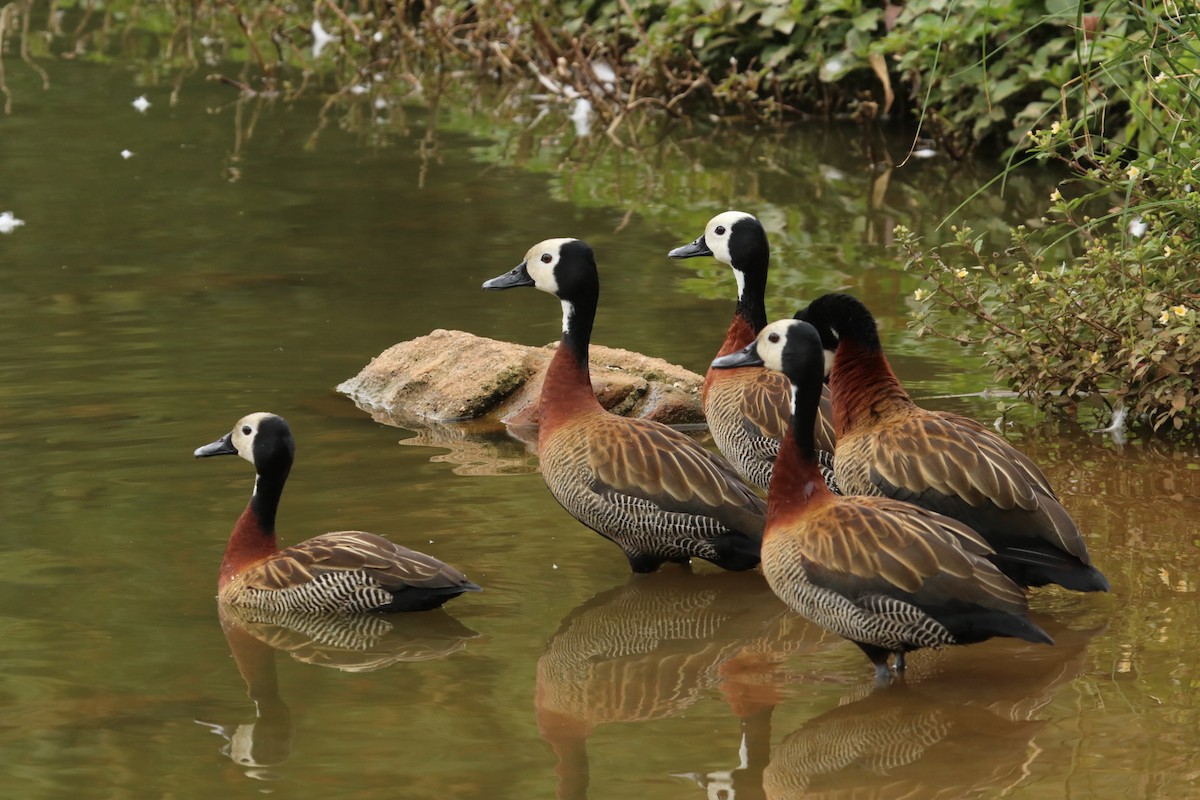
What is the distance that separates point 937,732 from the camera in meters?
5.70

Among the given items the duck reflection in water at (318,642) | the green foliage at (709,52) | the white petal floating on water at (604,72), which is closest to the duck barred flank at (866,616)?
the duck reflection in water at (318,642)

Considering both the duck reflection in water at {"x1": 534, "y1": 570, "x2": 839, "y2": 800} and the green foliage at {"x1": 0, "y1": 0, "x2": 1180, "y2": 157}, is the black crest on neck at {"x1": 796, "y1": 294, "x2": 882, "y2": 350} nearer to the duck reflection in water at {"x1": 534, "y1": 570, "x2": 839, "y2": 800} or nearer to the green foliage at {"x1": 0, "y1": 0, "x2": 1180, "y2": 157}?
the duck reflection in water at {"x1": 534, "y1": 570, "x2": 839, "y2": 800}

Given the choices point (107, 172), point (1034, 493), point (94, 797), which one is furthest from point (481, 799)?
point (107, 172)

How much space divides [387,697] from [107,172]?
10.8m

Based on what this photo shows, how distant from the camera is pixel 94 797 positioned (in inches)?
207

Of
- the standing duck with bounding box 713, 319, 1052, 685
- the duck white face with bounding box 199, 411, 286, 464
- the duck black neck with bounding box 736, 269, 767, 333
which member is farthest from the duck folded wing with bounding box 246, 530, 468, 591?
the duck black neck with bounding box 736, 269, 767, 333

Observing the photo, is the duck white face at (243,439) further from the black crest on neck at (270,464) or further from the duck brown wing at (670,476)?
the duck brown wing at (670,476)

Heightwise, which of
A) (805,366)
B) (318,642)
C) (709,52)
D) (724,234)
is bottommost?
(318,642)

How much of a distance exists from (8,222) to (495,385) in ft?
19.0

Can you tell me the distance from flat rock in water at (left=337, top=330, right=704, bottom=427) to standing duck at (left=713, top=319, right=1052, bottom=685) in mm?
3155

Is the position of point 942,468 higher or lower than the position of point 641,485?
higher

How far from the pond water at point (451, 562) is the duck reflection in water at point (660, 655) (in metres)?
0.02

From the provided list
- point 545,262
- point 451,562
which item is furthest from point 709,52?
point 451,562

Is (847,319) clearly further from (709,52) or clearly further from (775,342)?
(709,52)
